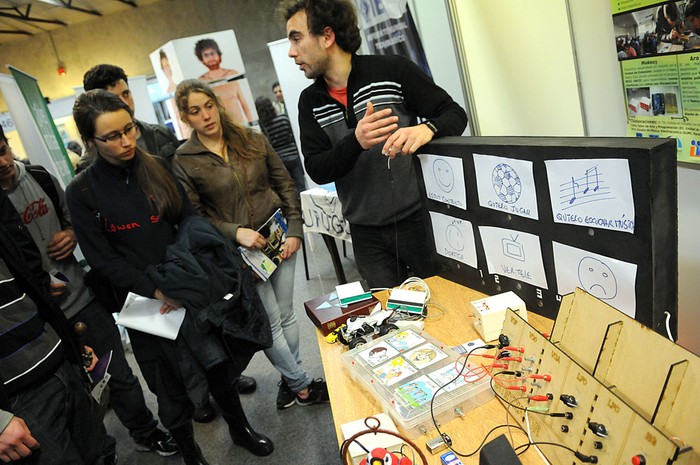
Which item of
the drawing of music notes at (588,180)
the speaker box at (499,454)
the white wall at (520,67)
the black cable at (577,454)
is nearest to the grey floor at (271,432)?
the black cable at (577,454)

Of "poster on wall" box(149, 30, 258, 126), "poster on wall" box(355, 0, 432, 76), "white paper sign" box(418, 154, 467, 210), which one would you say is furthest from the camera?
"poster on wall" box(149, 30, 258, 126)

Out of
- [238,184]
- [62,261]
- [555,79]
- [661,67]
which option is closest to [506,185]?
[661,67]

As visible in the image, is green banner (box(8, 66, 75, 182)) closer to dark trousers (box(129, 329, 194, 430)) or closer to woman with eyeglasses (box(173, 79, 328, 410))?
woman with eyeglasses (box(173, 79, 328, 410))

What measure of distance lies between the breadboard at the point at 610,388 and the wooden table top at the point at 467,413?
0.05 meters

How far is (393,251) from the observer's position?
5.58 ft

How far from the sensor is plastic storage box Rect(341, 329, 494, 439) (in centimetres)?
90

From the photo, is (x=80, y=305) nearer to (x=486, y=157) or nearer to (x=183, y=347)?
(x=183, y=347)

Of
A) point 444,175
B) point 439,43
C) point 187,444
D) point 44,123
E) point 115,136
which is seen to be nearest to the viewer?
point 444,175

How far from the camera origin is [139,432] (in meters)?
2.22

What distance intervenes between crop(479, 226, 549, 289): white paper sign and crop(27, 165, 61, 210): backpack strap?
5.86ft

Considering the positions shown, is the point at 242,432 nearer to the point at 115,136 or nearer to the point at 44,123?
the point at 115,136

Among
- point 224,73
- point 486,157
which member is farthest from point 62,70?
point 486,157

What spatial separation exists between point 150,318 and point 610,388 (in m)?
1.43

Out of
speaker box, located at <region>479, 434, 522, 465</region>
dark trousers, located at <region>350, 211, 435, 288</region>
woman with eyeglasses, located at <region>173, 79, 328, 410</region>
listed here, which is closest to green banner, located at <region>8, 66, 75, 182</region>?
woman with eyeglasses, located at <region>173, 79, 328, 410</region>
